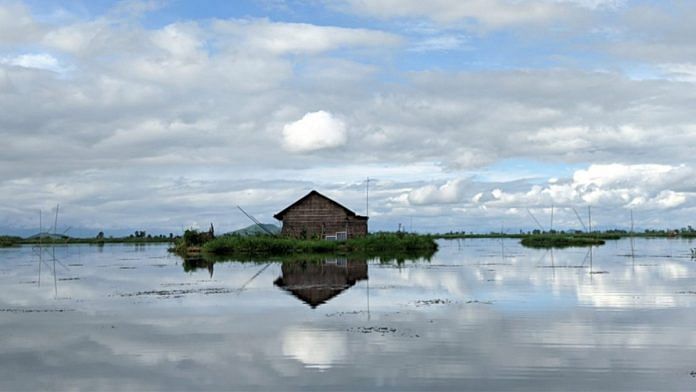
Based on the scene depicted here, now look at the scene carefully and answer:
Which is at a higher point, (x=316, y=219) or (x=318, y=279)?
(x=316, y=219)

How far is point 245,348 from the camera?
12.7 m

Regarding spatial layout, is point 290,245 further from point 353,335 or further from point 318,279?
point 353,335

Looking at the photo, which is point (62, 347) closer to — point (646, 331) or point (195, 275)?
point (646, 331)

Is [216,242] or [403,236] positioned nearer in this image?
[216,242]

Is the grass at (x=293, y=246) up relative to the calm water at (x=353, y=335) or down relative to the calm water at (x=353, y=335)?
up

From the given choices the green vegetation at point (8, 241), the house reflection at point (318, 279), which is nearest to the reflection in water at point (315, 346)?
the house reflection at point (318, 279)

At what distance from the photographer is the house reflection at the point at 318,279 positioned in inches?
840

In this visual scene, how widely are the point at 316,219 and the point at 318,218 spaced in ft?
0.63

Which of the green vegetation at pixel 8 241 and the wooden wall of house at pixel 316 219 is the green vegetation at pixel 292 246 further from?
the green vegetation at pixel 8 241

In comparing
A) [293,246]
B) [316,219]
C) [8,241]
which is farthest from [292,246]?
[8,241]

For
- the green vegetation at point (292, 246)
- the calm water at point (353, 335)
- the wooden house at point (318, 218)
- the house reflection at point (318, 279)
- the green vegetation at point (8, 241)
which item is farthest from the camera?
the green vegetation at point (8, 241)

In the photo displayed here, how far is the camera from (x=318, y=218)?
5672 cm

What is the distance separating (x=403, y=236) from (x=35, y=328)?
4441 cm

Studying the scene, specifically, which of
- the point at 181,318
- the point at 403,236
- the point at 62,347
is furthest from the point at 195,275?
the point at 403,236
